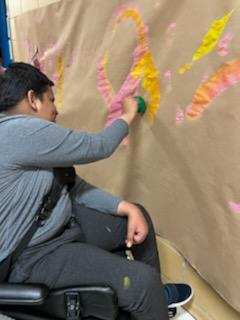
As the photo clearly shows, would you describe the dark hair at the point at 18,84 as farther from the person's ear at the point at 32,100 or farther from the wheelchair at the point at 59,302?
the wheelchair at the point at 59,302

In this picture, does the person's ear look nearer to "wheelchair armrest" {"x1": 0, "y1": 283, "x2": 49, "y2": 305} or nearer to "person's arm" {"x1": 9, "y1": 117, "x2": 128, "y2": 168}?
"person's arm" {"x1": 9, "y1": 117, "x2": 128, "y2": 168}

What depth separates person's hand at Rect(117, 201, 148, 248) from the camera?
1.25 m

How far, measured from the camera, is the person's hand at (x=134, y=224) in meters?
1.25

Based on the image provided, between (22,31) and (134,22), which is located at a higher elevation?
(134,22)

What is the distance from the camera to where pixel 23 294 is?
0.93 metres

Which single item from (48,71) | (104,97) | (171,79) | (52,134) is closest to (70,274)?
(52,134)

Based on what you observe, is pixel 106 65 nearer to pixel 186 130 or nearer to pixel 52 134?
pixel 186 130

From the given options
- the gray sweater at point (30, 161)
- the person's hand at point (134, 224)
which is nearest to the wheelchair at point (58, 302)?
the gray sweater at point (30, 161)

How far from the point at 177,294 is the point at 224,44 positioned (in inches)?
30.1

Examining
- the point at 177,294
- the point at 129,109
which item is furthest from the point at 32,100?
the point at 177,294

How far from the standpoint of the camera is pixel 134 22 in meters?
1.38

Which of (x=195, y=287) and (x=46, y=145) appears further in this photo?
(x=195, y=287)

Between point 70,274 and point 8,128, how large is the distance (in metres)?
0.37

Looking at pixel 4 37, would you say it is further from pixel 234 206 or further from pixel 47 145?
pixel 234 206
